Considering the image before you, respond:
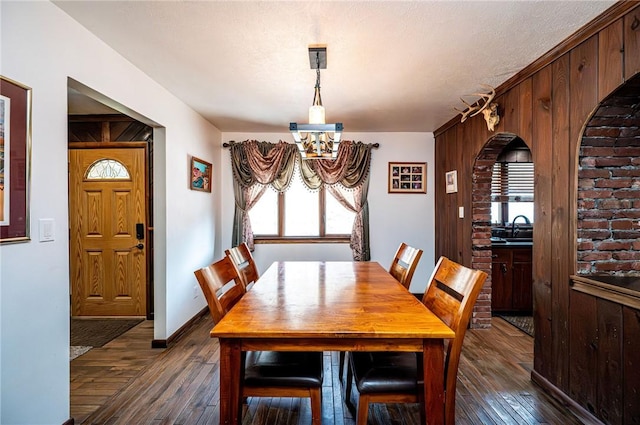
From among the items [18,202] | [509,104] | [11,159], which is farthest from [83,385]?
[509,104]

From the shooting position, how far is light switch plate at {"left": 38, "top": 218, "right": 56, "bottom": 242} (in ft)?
5.26

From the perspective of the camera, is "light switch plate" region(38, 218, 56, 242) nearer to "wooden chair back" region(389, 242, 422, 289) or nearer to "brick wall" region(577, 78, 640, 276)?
"wooden chair back" region(389, 242, 422, 289)

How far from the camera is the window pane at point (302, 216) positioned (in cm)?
441

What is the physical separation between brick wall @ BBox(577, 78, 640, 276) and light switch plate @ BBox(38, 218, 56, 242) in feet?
9.81

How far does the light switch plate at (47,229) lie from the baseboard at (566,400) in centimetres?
314

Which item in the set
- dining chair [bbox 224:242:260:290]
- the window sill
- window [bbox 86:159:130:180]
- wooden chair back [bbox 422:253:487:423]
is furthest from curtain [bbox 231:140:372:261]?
wooden chair back [bbox 422:253:487:423]

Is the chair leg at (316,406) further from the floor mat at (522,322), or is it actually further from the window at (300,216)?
the window at (300,216)

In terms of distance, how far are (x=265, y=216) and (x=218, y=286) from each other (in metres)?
2.86

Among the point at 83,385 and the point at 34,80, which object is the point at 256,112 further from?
the point at 83,385

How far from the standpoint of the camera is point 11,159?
1433mm

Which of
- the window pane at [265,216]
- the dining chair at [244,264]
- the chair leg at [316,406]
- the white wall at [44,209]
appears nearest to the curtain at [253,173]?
the window pane at [265,216]

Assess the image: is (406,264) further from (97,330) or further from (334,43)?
(97,330)

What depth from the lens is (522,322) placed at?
3.53 metres

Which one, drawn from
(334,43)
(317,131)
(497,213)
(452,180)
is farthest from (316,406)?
(497,213)
